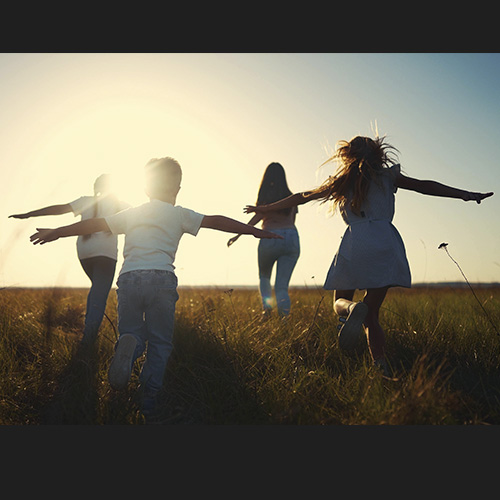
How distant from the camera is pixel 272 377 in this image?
3182 millimetres

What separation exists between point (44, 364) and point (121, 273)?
136 centimetres

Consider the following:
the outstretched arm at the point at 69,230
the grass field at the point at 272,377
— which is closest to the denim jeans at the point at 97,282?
the grass field at the point at 272,377

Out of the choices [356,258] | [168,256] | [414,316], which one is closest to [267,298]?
[414,316]

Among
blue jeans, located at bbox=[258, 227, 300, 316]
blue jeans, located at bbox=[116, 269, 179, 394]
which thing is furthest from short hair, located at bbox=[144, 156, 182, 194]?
blue jeans, located at bbox=[258, 227, 300, 316]

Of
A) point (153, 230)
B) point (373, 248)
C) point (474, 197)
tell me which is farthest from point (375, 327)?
point (153, 230)

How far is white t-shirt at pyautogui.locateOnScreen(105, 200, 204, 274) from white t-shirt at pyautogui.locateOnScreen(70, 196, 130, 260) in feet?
5.07

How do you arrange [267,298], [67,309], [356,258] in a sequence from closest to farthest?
[356,258]
[267,298]
[67,309]

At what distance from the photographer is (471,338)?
150 inches

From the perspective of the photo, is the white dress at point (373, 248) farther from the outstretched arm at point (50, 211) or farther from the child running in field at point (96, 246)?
the outstretched arm at point (50, 211)

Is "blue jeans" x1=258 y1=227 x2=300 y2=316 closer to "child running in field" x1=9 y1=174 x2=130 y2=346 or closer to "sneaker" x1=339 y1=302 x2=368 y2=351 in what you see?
"child running in field" x1=9 y1=174 x2=130 y2=346

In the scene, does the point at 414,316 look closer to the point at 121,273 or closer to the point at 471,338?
the point at 471,338

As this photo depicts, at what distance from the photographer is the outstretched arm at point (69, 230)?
118 inches

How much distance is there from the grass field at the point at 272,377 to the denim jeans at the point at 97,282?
0.22m

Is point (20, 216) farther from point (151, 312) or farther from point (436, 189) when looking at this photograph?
point (436, 189)
